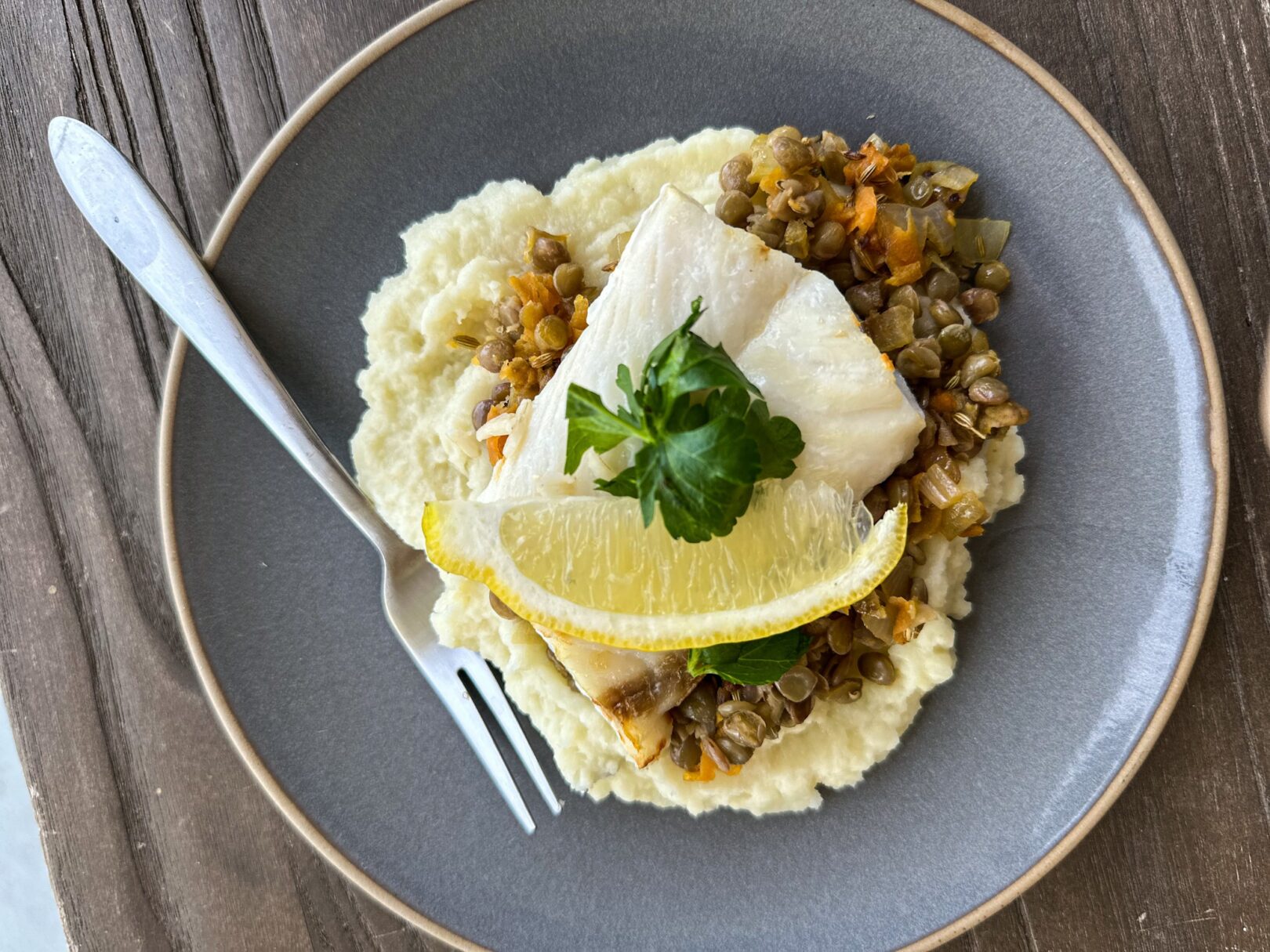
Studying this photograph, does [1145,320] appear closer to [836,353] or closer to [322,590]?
[836,353]

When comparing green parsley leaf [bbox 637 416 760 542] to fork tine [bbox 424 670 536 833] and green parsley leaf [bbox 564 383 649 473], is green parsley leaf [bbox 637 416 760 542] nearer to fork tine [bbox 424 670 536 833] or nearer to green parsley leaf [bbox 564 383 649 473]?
green parsley leaf [bbox 564 383 649 473]

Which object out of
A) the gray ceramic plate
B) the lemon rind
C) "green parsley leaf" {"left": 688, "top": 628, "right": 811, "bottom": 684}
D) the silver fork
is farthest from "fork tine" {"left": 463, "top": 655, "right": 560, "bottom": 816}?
the lemon rind

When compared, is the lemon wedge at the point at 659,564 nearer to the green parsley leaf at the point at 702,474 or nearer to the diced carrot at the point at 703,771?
the green parsley leaf at the point at 702,474

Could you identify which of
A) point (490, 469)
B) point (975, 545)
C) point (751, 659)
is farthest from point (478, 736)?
point (975, 545)

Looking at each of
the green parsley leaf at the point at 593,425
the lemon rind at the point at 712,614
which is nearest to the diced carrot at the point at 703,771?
the lemon rind at the point at 712,614

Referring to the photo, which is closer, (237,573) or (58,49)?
(237,573)

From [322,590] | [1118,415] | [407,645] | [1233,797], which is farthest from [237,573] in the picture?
[1233,797]

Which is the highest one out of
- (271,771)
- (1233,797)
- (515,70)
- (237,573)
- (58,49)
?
(58,49)
